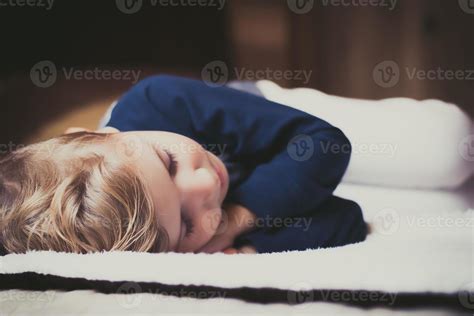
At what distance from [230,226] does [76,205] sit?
0.49 ft

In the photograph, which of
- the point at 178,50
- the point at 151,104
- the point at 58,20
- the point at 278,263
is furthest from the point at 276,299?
the point at 178,50

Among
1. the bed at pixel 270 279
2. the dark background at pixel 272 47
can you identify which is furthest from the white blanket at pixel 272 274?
the dark background at pixel 272 47

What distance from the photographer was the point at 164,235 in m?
0.42

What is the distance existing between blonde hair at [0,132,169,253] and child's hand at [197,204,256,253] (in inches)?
2.7

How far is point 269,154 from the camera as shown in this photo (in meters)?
0.53

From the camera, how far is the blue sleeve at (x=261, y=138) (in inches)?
19.4

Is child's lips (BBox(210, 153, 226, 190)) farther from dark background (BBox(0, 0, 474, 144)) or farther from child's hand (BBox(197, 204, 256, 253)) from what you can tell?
dark background (BBox(0, 0, 474, 144))

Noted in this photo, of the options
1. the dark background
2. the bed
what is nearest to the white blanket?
the bed

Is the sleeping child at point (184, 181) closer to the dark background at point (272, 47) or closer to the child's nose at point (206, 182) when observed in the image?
the child's nose at point (206, 182)

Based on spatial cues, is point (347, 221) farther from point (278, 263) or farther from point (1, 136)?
point (1, 136)

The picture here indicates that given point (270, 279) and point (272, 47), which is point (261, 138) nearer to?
point (270, 279)

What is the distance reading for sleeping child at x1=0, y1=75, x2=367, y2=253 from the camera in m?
0.40

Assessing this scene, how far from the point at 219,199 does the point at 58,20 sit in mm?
449

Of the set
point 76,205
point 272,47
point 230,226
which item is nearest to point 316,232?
point 230,226
